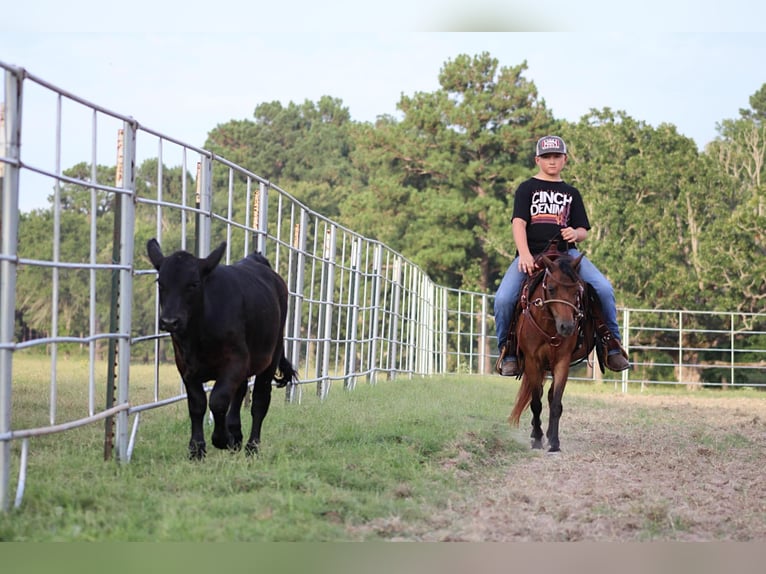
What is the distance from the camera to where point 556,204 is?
29.6 ft

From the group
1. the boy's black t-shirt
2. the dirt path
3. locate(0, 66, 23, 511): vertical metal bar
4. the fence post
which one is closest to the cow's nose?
locate(0, 66, 23, 511): vertical metal bar

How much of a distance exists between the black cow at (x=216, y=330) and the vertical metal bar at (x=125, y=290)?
23cm

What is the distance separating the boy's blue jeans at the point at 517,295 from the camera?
890cm

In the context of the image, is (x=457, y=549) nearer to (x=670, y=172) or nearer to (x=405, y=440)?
(x=405, y=440)

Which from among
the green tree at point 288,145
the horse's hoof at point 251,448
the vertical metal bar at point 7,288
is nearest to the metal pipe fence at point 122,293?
the vertical metal bar at point 7,288

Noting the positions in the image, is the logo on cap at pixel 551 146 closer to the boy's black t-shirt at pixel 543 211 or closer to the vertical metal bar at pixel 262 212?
the boy's black t-shirt at pixel 543 211

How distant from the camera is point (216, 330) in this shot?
661cm

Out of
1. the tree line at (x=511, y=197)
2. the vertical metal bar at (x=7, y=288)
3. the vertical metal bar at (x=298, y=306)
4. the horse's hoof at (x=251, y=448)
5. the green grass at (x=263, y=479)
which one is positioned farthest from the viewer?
the tree line at (x=511, y=197)

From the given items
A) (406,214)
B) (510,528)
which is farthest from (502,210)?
(510,528)

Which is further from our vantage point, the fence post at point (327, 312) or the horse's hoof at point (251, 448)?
the fence post at point (327, 312)

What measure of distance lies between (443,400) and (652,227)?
61.6 ft

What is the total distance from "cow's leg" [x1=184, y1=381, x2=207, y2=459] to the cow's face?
494mm

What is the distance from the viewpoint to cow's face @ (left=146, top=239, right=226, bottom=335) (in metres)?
6.17

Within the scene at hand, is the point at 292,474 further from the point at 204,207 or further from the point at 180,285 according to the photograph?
the point at 204,207
